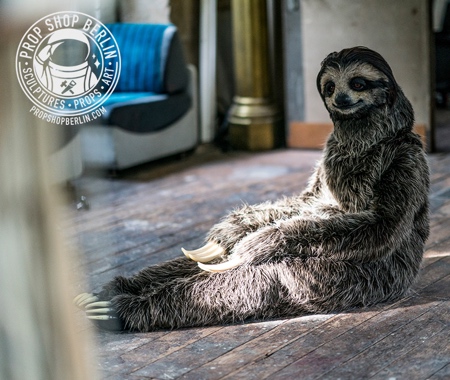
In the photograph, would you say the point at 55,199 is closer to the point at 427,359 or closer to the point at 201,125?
the point at 427,359

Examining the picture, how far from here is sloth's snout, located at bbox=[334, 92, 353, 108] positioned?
2674mm

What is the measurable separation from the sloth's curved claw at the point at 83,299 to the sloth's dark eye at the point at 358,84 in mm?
1100

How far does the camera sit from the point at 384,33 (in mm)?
5195

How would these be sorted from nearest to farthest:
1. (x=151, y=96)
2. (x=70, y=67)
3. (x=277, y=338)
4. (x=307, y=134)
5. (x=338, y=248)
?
(x=277, y=338) < (x=338, y=248) < (x=70, y=67) < (x=151, y=96) < (x=307, y=134)

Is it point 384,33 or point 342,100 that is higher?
point 384,33

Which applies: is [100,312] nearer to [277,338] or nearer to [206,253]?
[206,253]

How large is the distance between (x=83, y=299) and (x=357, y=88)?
3.71ft

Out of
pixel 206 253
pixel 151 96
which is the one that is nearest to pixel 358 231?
pixel 206 253

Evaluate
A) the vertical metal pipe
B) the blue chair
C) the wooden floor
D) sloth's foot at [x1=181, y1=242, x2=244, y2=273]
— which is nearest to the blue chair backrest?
the blue chair

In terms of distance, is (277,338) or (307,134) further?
(307,134)

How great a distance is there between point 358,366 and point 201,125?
Answer: 156 inches

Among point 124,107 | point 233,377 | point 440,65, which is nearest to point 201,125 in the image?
point 124,107

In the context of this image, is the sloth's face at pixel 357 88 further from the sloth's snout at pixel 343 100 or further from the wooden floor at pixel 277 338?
the wooden floor at pixel 277 338

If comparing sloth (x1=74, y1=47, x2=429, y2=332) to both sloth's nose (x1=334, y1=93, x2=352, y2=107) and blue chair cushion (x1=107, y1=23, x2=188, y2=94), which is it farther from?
blue chair cushion (x1=107, y1=23, x2=188, y2=94)
